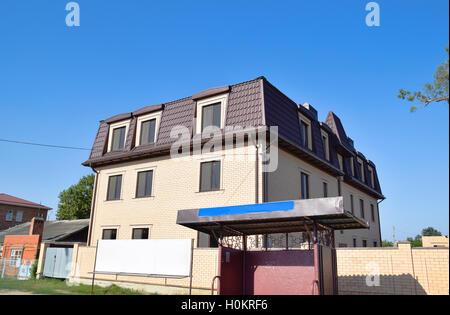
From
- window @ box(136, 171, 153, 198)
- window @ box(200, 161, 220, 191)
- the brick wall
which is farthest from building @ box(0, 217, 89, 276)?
the brick wall

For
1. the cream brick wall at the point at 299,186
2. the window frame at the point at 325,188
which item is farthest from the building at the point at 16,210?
the cream brick wall at the point at 299,186

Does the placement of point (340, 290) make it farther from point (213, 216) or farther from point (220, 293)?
point (213, 216)

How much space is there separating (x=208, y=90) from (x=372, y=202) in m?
19.4

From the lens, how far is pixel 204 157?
17.2 m

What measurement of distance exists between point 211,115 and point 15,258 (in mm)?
18102

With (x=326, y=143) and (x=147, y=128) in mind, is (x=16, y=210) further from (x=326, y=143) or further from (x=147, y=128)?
(x=326, y=143)

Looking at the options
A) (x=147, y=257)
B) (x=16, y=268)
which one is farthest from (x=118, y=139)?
(x=147, y=257)

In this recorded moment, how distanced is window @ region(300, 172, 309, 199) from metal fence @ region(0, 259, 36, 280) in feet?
53.1

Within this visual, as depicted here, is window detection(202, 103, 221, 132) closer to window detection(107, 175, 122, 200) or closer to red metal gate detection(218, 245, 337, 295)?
window detection(107, 175, 122, 200)

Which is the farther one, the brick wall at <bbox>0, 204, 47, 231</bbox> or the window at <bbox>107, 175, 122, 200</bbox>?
the brick wall at <bbox>0, 204, 47, 231</bbox>

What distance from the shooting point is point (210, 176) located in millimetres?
16969

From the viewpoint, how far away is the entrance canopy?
29.1 ft

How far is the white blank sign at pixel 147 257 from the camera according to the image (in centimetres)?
1066
